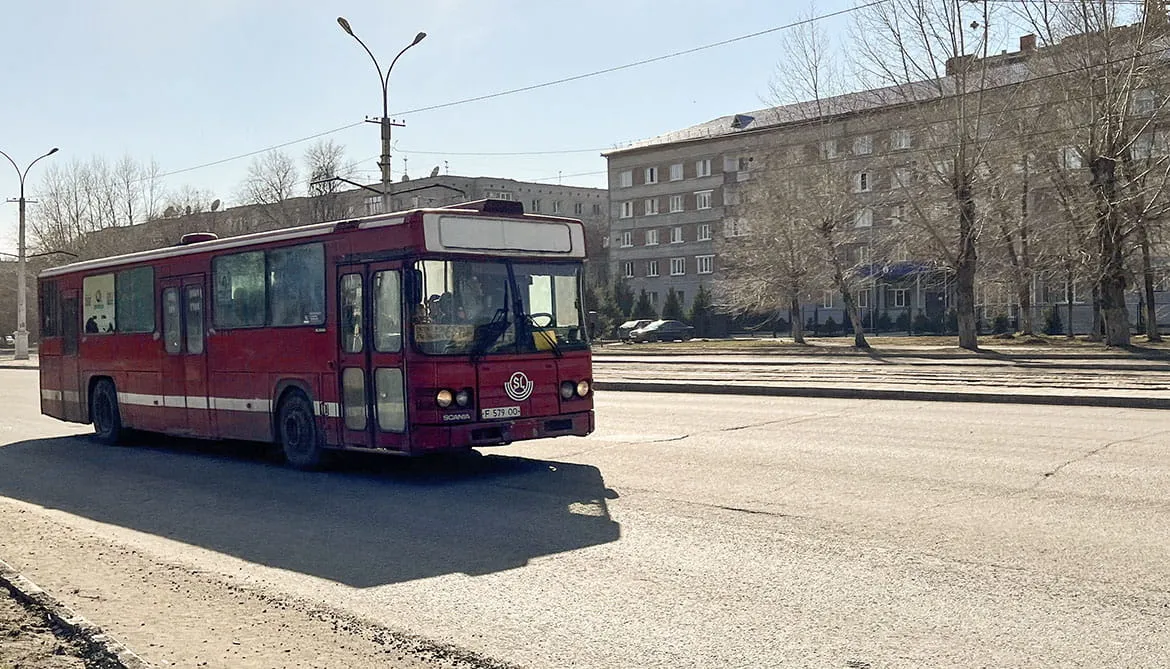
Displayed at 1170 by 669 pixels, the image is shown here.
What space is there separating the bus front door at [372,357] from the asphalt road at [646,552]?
581 mm

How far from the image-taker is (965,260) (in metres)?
39.4

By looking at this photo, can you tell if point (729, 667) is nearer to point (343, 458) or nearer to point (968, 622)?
point (968, 622)

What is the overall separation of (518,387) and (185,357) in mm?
5523

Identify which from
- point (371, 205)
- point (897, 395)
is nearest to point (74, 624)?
point (897, 395)

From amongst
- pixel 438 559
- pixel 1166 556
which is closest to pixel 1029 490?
pixel 1166 556

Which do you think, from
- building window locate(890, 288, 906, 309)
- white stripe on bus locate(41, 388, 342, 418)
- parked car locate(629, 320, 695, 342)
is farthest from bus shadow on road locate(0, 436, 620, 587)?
building window locate(890, 288, 906, 309)

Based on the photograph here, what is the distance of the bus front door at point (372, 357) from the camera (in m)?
11.1

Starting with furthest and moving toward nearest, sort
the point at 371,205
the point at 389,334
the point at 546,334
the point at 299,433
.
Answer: the point at 371,205 → the point at 299,433 → the point at 546,334 → the point at 389,334

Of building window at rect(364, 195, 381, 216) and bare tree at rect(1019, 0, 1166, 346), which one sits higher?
building window at rect(364, 195, 381, 216)

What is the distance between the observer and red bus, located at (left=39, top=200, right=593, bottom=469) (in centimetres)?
1095

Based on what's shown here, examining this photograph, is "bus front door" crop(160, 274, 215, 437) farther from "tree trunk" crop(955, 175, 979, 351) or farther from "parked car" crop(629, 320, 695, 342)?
"parked car" crop(629, 320, 695, 342)

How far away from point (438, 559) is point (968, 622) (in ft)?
11.7

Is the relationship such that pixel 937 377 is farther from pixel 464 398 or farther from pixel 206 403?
pixel 206 403

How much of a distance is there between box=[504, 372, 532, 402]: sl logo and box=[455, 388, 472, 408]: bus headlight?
412mm
